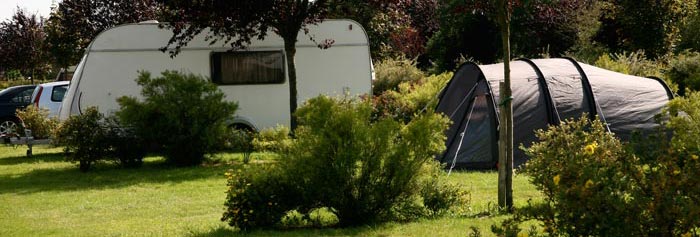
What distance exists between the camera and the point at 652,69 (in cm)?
1661

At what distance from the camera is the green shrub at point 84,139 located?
1367 centimetres

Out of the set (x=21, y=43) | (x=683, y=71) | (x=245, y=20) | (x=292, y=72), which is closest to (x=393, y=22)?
(x=292, y=72)

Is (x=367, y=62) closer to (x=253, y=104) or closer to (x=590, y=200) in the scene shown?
(x=253, y=104)

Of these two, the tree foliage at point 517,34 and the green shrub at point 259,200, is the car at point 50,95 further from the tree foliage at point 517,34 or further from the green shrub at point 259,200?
the green shrub at point 259,200

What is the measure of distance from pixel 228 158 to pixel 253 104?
2119 mm

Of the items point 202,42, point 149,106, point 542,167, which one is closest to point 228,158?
point 149,106

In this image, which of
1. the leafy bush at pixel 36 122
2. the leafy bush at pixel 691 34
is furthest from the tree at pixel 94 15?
the leafy bush at pixel 691 34

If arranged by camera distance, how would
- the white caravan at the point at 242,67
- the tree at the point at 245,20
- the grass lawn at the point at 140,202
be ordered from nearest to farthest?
1. the grass lawn at the point at 140,202
2. the tree at the point at 245,20
3. the white caravan at the point at 242,67

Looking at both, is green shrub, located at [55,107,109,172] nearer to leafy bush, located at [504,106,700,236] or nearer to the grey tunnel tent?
the grey tunnel tent

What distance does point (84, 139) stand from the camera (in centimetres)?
1368

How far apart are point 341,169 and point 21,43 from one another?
3281 centimetres

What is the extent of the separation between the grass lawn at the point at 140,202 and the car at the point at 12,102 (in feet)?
21.9

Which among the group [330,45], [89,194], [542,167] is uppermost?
[330,45]

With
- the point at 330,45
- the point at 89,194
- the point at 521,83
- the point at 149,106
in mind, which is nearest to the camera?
the point at 89,194
